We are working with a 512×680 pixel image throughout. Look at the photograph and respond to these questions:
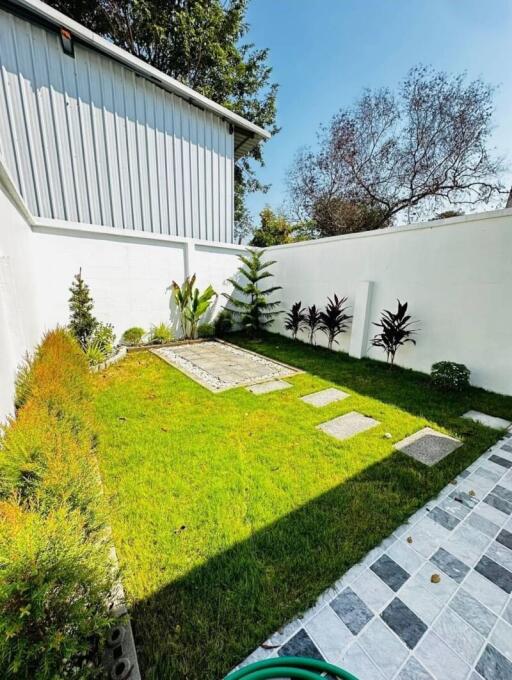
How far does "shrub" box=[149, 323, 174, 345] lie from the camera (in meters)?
7.74

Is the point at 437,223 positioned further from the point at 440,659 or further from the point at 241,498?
the point at 440,659

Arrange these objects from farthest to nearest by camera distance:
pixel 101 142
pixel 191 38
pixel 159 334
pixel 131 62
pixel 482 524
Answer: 1. pixel 191 38
2. pixel 159 334
3. pixel 101 142
4. pixel 131 62
5. pixel 482 524

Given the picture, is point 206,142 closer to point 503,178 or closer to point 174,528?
point 174,528

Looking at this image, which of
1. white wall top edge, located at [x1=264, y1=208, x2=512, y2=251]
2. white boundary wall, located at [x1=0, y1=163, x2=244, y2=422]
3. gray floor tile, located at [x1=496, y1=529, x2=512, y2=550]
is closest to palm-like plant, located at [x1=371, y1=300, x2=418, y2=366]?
white wall top edge, located at [x1=264, y1=208, x2=512, y2=251]

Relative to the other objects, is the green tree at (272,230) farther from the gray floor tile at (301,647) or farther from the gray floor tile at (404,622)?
the gray floor tile at (301,647)

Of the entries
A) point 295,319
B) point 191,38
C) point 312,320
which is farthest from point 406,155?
point 312,320

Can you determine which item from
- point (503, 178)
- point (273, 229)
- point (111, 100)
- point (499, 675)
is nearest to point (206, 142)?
point (111, 100)

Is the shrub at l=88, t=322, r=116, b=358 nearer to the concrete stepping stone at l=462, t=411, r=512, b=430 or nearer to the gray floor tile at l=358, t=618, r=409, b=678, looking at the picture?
the gray floor tile at l=358, t=618, r=409, b=678

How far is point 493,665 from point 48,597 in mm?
2036

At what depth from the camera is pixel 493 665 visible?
1.36 meters

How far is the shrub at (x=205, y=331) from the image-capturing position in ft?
27.6

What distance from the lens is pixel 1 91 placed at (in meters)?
5.43

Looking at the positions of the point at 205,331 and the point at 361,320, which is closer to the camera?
the point at 361,320

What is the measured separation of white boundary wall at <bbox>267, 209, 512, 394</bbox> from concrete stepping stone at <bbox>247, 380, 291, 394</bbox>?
7.85 feet
